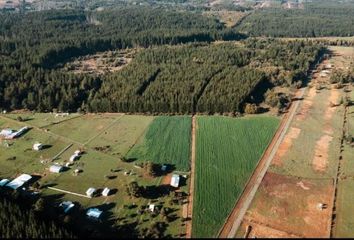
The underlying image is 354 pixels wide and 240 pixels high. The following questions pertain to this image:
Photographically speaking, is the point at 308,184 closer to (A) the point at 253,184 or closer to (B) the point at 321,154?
(A) the point at 253,184

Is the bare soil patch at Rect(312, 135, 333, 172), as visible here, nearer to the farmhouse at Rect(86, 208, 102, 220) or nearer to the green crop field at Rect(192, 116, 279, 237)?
the green crop field at Rect(192, 116, 279, 237)

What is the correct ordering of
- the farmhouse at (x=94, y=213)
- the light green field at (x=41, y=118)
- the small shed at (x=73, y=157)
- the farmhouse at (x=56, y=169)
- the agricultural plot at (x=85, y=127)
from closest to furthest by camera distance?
the farmhouse at (x=94, y=213)
the farmhouse at (x=56, y=169)
the small shed at (x=73, y=157)
the agricultural plot at (x=85, y=127)
the light green field at (x=41, y=118)

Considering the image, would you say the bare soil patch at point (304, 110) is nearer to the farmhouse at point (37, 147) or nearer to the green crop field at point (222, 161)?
the green crop field at point (222, 161)

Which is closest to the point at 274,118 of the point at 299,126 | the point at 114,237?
the point at 299,126

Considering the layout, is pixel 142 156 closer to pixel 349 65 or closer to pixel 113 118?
pixel 113 118

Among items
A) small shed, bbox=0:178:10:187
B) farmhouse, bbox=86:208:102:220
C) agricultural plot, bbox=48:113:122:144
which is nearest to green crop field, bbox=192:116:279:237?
farmhouse, bbox=86:208:102:220

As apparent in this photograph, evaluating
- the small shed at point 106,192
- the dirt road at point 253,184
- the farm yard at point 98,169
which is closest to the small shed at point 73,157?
the farm yard at point 98,169
